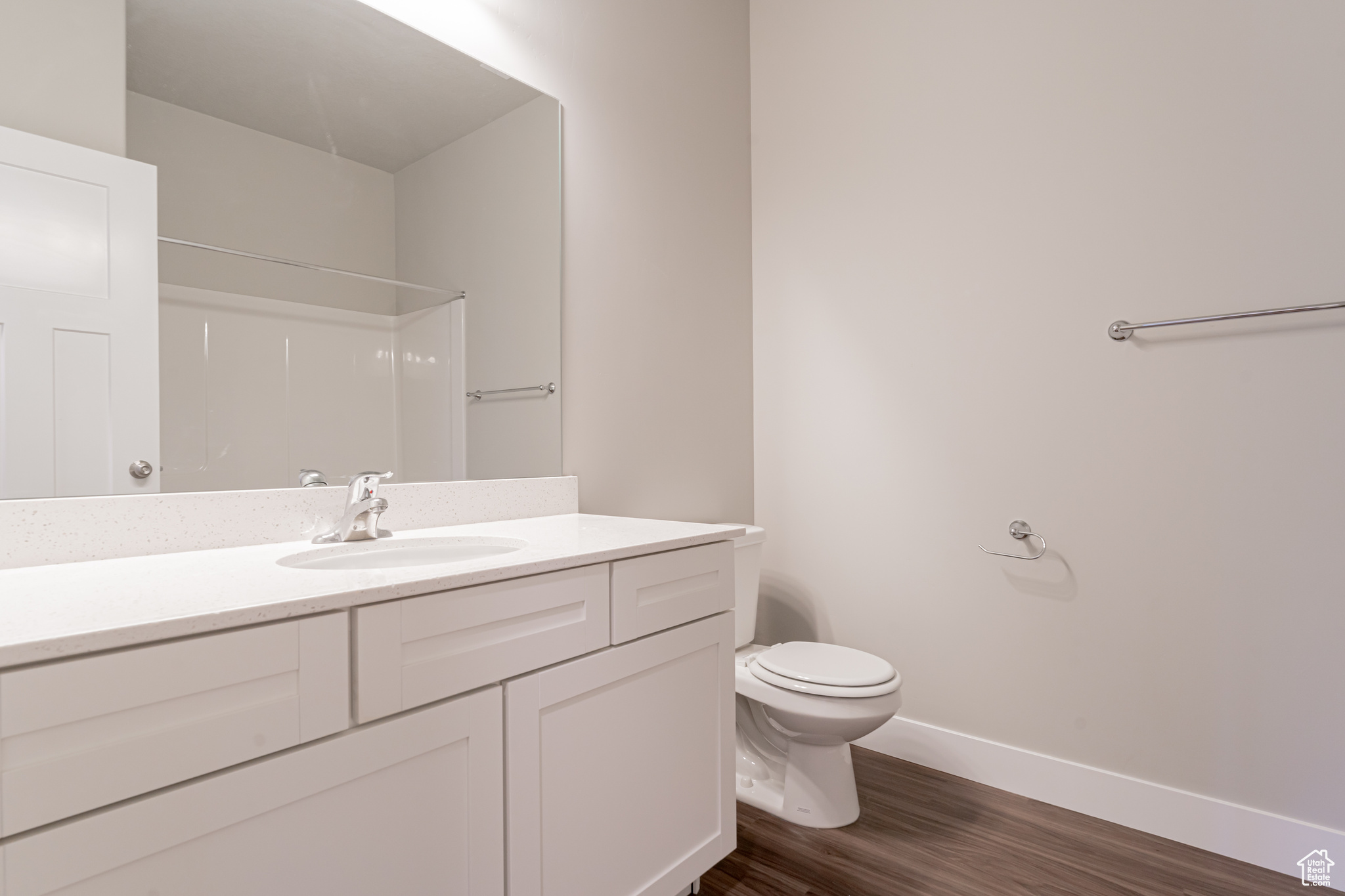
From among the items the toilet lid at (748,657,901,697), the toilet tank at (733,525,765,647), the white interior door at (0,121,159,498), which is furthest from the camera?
the toilet tank at (733,525,765,647)

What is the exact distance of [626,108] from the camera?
1969mm

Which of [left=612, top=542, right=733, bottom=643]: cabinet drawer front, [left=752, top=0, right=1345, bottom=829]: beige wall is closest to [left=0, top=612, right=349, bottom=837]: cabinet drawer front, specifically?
[left=612, top=542, right=733, bottom=643]: cabinet drawer front

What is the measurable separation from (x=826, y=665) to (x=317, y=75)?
1778 millimetres

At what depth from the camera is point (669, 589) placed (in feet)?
4.10

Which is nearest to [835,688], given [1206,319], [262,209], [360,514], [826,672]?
[826,672]

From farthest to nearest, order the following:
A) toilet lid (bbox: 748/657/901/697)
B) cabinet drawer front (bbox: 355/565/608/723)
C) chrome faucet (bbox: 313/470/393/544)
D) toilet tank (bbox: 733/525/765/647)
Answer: toilet tank (bbox: 733/525/765/647)
toilet lid (bbox: 748/657/901/697)
chrome faucet (bbox: 313/470/393/544)
cabinet drawer front (bbox: 355/565/608/723)

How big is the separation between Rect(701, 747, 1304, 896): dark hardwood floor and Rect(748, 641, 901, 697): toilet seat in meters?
0.39

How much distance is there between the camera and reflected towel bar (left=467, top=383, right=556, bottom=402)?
1.54m

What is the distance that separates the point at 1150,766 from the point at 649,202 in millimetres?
2086

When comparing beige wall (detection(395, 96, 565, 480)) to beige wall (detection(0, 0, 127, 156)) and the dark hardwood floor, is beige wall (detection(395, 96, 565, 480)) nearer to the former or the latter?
beige wall (detection(0, 0, 127, 156))

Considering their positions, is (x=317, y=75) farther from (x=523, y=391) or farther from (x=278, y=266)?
(x=523, y=391)

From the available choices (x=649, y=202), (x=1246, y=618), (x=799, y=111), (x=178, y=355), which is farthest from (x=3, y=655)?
(x=799, y=111)

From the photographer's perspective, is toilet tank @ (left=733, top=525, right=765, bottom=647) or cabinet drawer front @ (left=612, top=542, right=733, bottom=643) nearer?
cabinet drawer front @ (left=612, top=542, right=733, bottom=643)

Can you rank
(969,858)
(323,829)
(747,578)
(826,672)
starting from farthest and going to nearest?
(747,578), (826,672), (969,858), (323,829)
